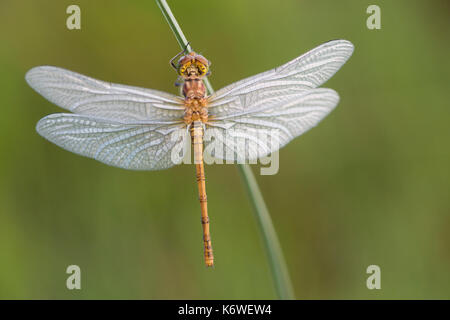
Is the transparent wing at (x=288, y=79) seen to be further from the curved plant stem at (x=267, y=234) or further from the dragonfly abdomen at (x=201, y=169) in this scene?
the curved plant stem at (x=267, y=234)

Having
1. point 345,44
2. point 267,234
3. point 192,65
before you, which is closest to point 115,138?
point 192,65

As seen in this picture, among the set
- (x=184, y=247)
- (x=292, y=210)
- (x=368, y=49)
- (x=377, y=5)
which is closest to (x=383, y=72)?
(x=368, y=49)

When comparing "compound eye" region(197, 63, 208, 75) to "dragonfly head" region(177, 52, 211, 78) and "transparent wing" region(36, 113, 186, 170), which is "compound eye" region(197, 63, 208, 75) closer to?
"dragonfly head" region(177, 52, 211, 78)

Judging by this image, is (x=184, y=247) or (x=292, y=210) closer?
(x=184, y=247)

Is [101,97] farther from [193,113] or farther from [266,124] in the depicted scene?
[266,124]

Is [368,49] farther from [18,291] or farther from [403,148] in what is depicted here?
[18,291]

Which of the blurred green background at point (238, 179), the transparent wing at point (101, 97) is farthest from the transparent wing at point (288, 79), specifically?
the blurred green background at point (238, 179)

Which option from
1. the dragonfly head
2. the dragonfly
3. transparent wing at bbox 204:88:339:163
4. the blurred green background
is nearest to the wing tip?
the dragonfly

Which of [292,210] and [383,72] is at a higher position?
[383,72]
